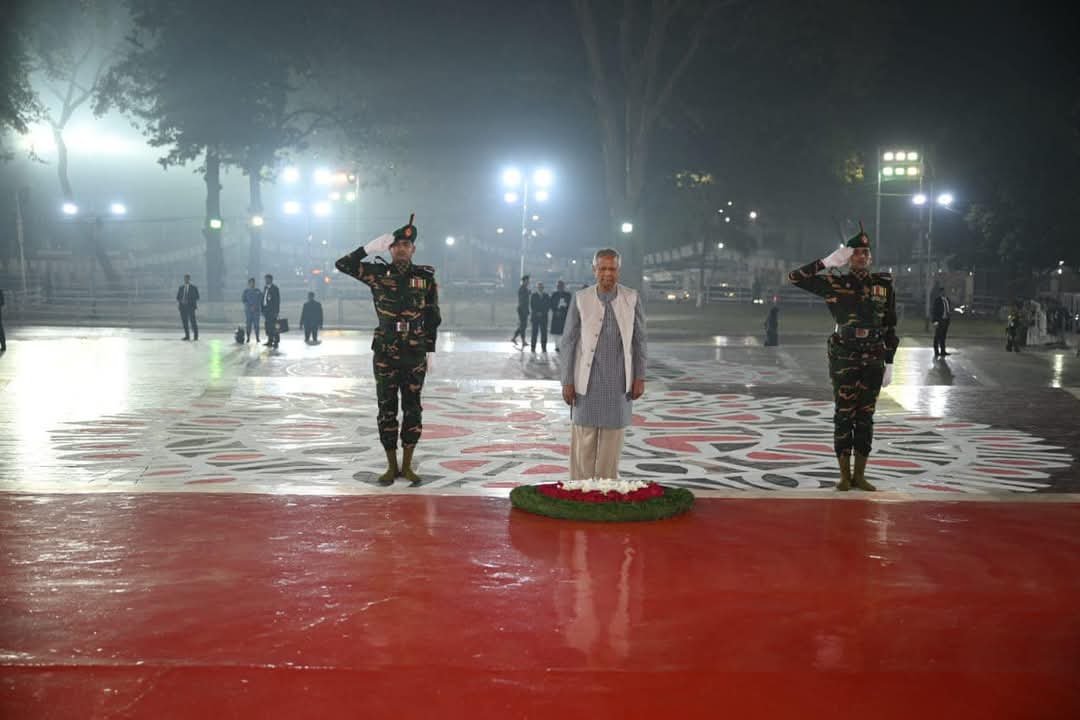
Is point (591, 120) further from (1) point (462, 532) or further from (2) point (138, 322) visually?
(1) point (462, 532)

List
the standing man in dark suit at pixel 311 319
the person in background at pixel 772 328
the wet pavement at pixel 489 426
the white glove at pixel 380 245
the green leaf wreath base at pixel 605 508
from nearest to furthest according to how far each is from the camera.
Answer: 1. the green leaf wreath base at pixel 605 508
2. the white glove at pixel 380 245
3. the wet pavement at pixel 489 426
4. the person in background at pixel 772 328
5. the standing man in dark suit at pixel 311 319

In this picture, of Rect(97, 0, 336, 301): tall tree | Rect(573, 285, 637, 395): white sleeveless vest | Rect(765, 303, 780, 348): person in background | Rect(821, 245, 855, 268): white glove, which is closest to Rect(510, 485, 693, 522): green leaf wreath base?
Rect(573, 285, 637, 395): white sleeveless vest

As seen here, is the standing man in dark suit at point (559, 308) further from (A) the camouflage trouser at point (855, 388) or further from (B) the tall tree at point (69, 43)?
(B) the tall tree at point (69, 43)

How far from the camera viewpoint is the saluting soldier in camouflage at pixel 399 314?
8500mm

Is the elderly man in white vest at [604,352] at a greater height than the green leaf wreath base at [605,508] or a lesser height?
greater

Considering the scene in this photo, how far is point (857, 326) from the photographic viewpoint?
8.41 m

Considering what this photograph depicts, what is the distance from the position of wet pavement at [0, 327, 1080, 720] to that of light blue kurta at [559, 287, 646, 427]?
84cm

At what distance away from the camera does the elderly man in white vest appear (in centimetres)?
764

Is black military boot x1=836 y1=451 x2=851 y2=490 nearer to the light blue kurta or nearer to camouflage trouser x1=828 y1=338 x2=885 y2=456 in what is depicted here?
camouflage trouser x1=828 y1=338 x2=885 y2=456

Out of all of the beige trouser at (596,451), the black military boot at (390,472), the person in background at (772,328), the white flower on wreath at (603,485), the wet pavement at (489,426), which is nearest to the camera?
the white flower on wreath at (603,485)


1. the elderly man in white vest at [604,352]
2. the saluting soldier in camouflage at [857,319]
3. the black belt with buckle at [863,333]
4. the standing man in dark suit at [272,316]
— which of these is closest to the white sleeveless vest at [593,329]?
the elderly man in white vest at [604,352]

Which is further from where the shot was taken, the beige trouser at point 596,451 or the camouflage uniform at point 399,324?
the camouflage uniform at point 399,324

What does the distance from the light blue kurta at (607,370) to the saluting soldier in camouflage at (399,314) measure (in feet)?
3.99

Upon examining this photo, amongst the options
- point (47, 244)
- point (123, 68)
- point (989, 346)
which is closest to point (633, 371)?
point (989, 346)
